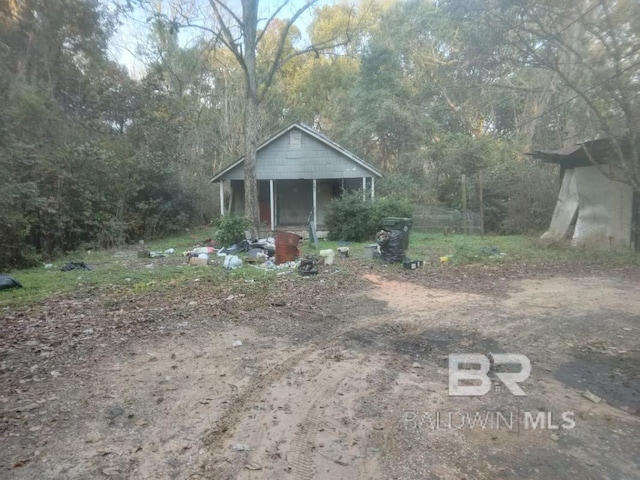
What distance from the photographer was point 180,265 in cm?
1066

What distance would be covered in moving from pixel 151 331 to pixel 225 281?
3063mm

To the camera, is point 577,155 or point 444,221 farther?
point 444,221

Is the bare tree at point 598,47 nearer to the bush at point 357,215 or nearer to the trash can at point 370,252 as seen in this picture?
the trash can at point 370,252

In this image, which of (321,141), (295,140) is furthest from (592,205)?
(295,140)

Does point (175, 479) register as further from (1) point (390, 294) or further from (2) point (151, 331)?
(1) point (390, 294)

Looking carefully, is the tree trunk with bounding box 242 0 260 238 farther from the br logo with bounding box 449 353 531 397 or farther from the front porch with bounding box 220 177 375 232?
the br logo with bounding box 449 353 531 397

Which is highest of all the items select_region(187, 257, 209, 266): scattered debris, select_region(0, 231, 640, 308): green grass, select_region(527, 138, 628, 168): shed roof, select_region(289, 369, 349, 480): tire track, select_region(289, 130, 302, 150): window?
select_region(289, 130, 302, 150): window

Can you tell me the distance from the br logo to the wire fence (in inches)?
533

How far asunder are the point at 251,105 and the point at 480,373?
14325 millimetres

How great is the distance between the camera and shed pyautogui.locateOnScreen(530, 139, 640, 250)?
12125 mm

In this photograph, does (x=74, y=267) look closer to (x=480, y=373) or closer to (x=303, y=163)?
(x=480, y=373)

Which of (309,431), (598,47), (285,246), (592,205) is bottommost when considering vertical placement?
(309,431)

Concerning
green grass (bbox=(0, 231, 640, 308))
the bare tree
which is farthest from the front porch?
the bare tree

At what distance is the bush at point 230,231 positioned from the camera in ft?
47.9
